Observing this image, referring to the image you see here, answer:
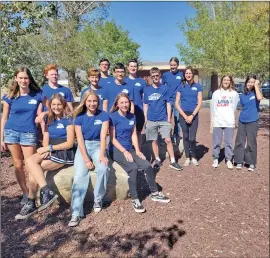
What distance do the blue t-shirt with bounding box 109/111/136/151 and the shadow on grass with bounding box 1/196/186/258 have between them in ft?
4.56

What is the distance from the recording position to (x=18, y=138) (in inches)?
173

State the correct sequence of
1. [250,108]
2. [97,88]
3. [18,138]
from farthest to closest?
[250,108]
[97,88]
[18,138]

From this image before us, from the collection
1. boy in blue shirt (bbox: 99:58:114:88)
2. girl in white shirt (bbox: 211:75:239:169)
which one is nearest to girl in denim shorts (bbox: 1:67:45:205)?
boy in blue shirt (bbox: 99:58:114:88)

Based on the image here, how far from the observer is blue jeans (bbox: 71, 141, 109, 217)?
423 centimetres

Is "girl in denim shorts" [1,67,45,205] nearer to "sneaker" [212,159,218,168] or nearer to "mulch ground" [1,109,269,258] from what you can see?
"mulch ground" [1,109,269,258]

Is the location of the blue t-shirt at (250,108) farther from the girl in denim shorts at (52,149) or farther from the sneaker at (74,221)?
the sneaker at (74,221)

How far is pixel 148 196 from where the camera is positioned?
→ 16.6ft

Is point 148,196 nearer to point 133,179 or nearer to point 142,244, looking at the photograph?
point 133,179

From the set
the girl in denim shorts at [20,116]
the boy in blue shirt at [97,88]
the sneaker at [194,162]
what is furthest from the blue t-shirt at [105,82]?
the sneaker at [194,162]

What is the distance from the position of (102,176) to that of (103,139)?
0.54 metres

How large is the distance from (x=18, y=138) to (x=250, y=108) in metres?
4.43

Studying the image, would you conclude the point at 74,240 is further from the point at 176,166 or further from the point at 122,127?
the point at 176,166

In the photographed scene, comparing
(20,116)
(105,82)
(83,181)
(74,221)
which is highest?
(105,82)

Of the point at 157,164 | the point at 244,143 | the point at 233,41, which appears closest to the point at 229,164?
the point at 244,143
